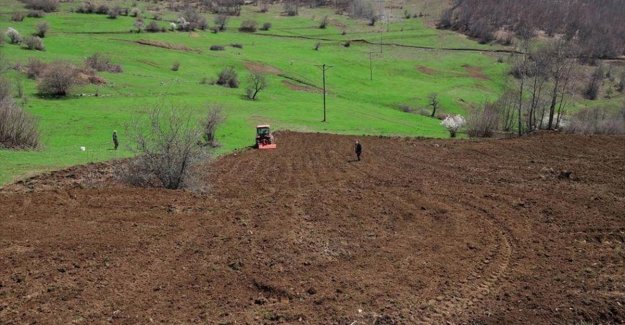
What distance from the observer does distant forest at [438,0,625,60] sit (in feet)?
529

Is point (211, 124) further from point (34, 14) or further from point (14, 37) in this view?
point (34, 14)

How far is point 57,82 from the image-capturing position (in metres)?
57.8

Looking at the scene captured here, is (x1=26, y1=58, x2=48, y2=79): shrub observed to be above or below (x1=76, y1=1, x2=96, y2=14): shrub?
below

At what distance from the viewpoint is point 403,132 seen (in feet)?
217

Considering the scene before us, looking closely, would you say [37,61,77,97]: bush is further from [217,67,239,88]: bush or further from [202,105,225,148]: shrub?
[217,67,239,88]: bush

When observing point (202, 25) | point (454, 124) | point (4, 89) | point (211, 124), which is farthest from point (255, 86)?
point (202, 25)

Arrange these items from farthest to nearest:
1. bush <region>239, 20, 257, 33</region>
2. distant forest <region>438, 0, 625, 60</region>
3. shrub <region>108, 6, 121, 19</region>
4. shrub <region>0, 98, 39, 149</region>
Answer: distant forest <region>438, 0, 625, 60</region>, bush <region>239, 20, 257, 33</region>, shrub <region>108, 6, 121, 19</region>, shrub <region>0, 98, 39, 149</region>

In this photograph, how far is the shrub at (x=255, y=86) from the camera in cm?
7549

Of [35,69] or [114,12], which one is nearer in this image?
[35,69]

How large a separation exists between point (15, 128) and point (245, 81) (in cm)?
4921

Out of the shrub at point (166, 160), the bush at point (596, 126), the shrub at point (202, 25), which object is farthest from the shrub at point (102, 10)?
the shrub at point (166, 160)

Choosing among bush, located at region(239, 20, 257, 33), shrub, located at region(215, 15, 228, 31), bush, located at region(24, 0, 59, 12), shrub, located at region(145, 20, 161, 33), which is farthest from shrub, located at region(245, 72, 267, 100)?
bush, located at region(24, 0, 59, 12)

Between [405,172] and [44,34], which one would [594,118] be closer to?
[405,172]

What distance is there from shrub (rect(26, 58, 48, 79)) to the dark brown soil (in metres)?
39.0
